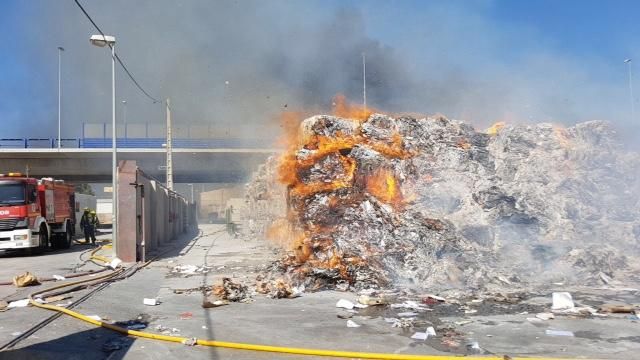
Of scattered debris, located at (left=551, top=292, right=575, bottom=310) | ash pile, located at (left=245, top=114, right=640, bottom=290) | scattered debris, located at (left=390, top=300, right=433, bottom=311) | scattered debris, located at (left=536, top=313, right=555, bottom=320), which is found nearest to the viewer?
scattered debris, located at (left=536, top=313, right=555, bottom=320)

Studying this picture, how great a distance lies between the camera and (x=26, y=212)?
16.1 m

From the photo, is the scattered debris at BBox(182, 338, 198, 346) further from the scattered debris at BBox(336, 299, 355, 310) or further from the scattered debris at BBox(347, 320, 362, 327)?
the scattered debris at BBox(336, 299, 355, 310)

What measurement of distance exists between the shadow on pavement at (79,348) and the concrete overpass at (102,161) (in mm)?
26598

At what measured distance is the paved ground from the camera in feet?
18.7

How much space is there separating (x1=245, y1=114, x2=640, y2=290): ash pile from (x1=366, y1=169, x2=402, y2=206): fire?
3cm

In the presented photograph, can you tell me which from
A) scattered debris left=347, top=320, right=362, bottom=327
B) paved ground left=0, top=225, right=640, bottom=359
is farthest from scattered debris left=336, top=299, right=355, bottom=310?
scattered debris left=347, top=320, right=362, bottom=327

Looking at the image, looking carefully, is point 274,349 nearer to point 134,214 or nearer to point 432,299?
point 432,299

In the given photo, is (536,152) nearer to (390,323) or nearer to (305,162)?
(305,162)

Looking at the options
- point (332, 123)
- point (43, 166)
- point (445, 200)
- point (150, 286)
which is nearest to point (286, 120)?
point (332, 123)

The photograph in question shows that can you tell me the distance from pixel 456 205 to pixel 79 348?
922 centimetres

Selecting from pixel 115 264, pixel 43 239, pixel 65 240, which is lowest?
pixel 115 264

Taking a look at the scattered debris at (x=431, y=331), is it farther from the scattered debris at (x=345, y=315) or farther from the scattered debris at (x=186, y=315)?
the scattered debris at (x=186, y=315)

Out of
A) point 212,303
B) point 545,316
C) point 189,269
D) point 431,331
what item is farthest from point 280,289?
→ point 189,269

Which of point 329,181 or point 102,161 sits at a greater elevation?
point 102,161
